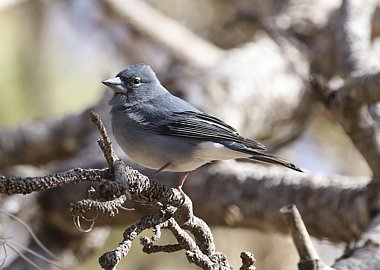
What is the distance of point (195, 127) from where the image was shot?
210 cm

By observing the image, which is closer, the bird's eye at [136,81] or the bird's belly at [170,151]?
the bird's belly at [170,151]

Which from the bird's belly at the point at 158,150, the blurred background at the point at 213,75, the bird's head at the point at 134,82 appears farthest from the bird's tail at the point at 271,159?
the blurred background at the point at 213,75

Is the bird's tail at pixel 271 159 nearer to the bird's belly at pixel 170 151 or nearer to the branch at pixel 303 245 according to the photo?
the bird's belly at pixel 170 151

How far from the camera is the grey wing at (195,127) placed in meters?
2.07

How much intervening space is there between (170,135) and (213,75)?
2011mm

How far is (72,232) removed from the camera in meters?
3.72

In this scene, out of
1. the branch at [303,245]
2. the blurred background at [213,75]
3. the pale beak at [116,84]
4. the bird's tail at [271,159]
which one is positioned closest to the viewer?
the branch at [303,245]

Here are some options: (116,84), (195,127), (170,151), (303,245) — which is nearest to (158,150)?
(170,151)

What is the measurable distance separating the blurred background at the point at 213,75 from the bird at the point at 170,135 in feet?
4.98

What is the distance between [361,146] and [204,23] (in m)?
3.17

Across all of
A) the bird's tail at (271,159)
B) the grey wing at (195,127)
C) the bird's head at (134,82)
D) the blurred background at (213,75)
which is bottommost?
the bird's tail at (271,159)

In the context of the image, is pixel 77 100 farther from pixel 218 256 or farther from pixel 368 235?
pixel 218 256

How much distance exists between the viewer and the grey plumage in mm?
2021

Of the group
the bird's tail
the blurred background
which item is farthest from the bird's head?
the blurred background
